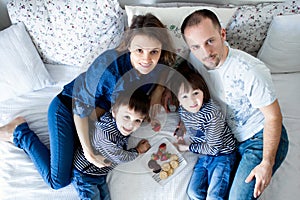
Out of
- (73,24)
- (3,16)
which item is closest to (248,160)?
(73,24)

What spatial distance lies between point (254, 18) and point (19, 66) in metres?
1.07

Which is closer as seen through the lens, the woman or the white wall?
the woman

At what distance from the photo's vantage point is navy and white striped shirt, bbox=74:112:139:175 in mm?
1303

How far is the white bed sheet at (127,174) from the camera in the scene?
1.29 metres

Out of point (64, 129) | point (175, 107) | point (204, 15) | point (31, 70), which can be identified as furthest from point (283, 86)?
point (31, 70)

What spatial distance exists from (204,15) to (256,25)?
55 cm

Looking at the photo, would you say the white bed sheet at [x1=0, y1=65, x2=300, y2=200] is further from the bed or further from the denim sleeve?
the denim sleeve

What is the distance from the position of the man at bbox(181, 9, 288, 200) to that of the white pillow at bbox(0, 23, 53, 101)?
2.42 ft

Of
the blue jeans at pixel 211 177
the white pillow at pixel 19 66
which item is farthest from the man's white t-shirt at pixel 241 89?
the white pillow at pixel 19 66

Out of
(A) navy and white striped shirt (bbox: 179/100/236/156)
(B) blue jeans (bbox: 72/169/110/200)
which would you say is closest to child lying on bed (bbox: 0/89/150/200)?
(B) blue jeans (bbox: 72/169/110/200)

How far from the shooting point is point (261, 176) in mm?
1213

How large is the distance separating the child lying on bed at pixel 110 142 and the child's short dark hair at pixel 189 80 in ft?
0.44

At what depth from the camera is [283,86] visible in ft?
5.40

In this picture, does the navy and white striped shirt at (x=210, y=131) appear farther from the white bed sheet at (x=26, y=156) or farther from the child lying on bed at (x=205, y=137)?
the white bed sheet at (x=26, y=156)
